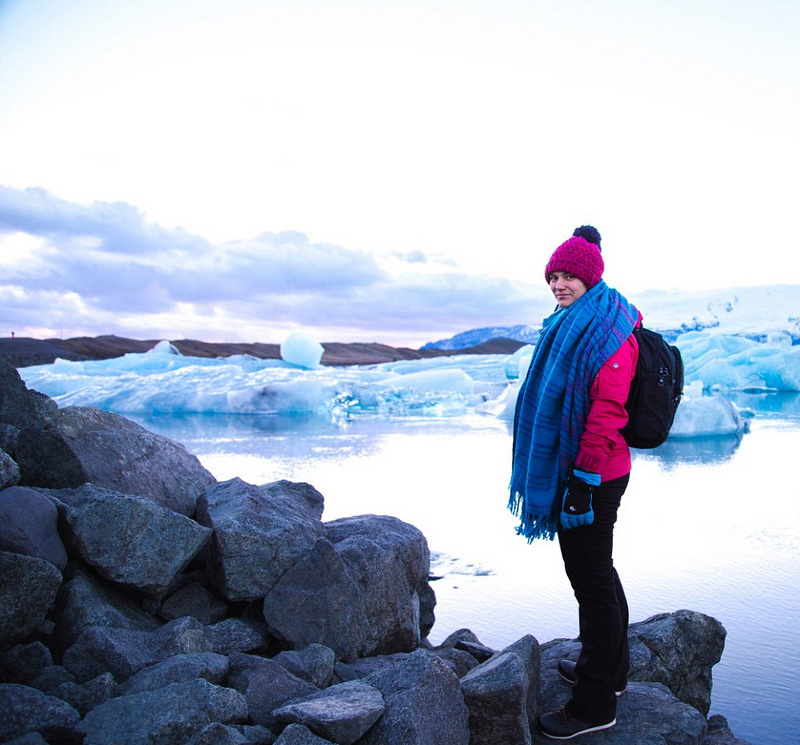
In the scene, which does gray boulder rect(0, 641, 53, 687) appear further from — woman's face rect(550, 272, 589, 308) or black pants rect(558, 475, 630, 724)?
woman's face rect(550, 272, 589, 308)

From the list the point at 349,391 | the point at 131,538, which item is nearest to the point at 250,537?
the point at 131,538

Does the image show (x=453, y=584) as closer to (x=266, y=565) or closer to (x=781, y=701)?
(x=266, y=565)

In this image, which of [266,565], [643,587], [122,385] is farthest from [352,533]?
[122,385]

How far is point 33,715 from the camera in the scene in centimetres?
169

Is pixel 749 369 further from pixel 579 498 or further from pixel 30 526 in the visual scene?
pixel 30 526

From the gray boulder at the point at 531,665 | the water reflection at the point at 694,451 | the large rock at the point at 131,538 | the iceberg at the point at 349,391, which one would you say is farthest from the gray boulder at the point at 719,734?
the iceberg at the point at 349,391

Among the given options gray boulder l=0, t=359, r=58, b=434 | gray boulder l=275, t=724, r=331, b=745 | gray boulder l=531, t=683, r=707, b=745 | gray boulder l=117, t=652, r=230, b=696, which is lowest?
gray boulder l=531, t=683, r=707, b=745

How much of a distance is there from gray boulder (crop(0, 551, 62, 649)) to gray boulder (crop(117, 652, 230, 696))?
→ 377 mm

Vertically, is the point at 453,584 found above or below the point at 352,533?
below

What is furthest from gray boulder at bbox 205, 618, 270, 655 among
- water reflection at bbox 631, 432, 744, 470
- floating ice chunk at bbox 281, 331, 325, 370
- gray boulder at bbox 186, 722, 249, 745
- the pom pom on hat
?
floating ice chunk at bbox 281, 331, 325, 370

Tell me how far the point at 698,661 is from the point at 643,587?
1.01m

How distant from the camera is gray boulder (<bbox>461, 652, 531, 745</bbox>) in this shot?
187 centimetres

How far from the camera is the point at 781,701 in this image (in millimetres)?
2359

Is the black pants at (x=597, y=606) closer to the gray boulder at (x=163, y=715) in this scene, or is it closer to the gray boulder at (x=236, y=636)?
the gray boulder at (x=163, y=715)
